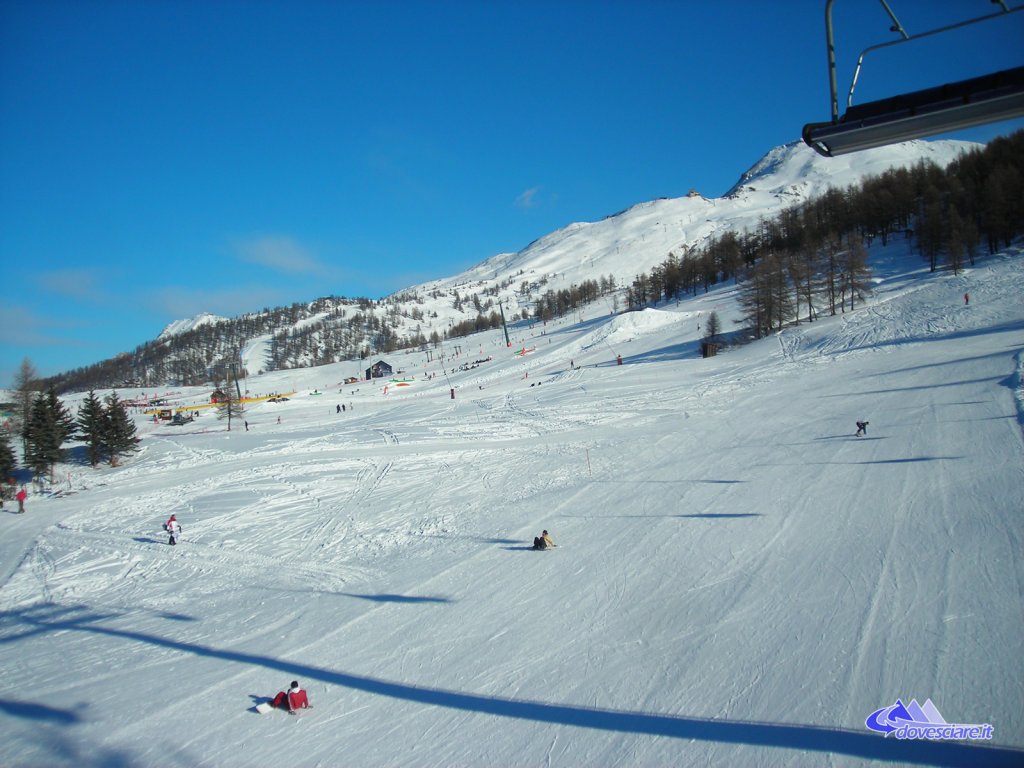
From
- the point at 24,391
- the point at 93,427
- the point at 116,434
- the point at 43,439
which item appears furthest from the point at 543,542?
the point at 24,391

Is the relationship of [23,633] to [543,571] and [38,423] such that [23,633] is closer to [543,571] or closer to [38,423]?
[543,571]

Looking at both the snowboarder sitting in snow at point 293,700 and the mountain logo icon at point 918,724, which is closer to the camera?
the mountain logo icon at point 918,724

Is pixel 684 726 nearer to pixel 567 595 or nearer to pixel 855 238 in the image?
pixel 567 595

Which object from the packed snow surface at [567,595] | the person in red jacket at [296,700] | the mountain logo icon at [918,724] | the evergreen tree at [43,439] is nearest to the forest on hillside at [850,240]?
the packed snow surface at [567,595]

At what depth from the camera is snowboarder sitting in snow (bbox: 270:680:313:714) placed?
8289 millimetres

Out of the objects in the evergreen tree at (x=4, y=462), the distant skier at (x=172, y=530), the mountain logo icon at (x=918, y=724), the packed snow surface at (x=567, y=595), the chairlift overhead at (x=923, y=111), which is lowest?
the mountain logo icon at (x=918, y=724)

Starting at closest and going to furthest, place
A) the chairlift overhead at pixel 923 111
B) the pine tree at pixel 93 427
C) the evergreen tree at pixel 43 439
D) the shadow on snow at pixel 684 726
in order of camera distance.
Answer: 1. the chairlift overhead at pixel 923 111
2. the shadow on snow at pixel 684 726
3. the evergreen tree at pixel 43 439
4. the pine tree at pixel 93 427

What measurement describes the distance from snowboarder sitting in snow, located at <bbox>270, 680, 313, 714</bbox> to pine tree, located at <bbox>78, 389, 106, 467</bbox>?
36876 mm

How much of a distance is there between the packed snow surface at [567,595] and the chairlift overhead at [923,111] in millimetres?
6823

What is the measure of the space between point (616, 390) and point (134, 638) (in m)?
30.4

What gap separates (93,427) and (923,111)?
45909 millimetres

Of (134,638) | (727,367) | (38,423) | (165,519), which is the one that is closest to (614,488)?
(134,638)

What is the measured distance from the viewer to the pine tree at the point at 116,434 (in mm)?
36281

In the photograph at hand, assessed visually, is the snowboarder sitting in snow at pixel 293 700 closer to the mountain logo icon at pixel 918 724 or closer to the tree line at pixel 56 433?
the mountain logo icon at pixel 918 724
